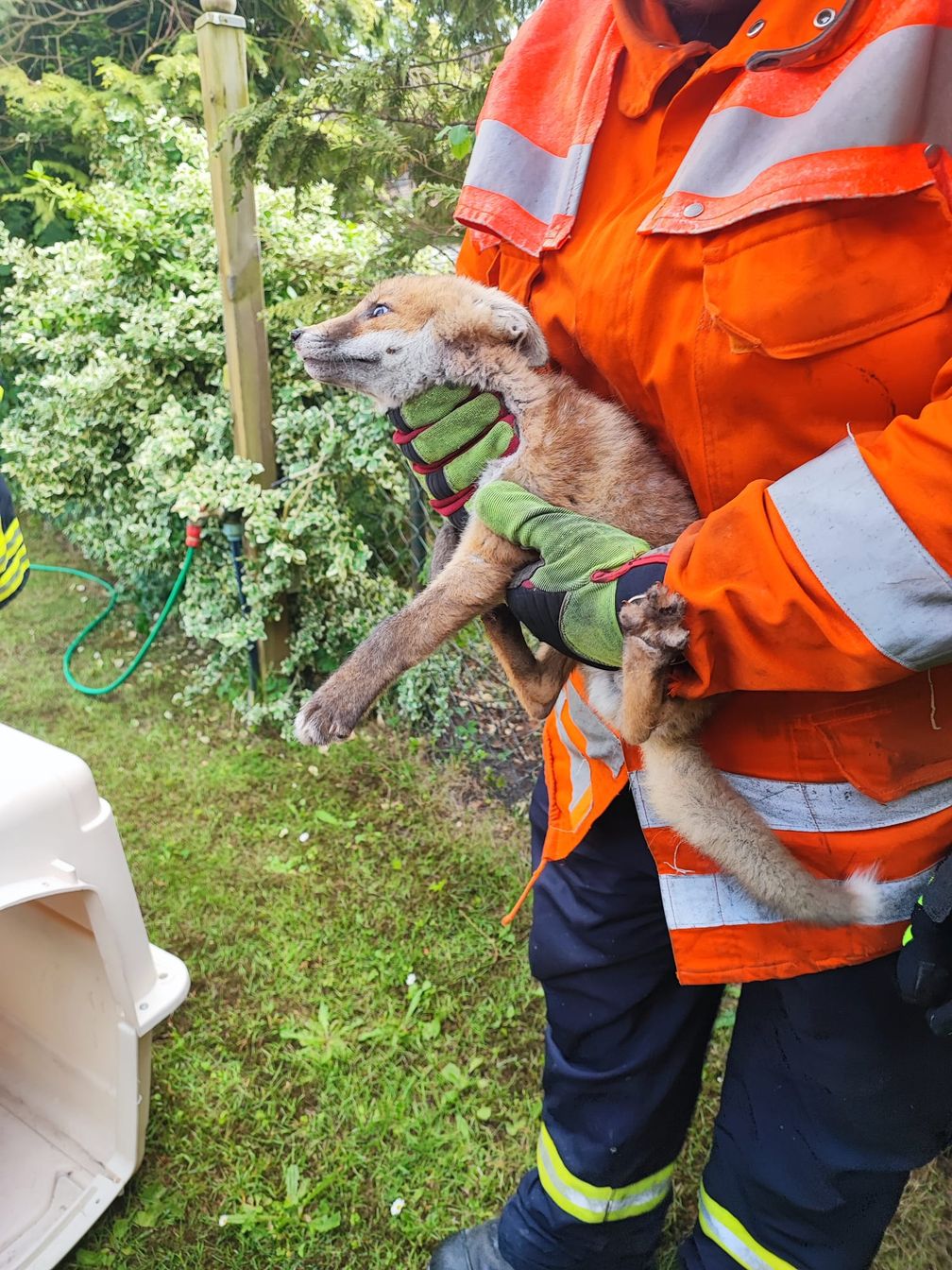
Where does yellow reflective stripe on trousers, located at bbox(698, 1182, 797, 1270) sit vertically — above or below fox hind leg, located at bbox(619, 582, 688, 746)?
below

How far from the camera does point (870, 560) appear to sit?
1.08 meters

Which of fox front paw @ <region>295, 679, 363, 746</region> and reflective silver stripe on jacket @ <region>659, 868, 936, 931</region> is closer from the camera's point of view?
reflective silver stripe on jacket @ <region>659, 868, 936, 931</region>

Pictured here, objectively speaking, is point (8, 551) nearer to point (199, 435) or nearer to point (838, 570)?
point (199, 435)

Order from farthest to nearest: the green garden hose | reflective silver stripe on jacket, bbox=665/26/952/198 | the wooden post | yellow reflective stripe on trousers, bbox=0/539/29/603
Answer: the green garden hose, the wooden post, yellow reflective stripe on trousers, bbox=0/539/29/603, reflective silver stripe on jacket, bbox=665/26/952/198

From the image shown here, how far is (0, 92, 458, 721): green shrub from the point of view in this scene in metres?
4.04

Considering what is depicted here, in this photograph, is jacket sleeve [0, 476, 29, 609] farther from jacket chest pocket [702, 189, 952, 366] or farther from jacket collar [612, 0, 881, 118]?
jacket chest pocket [702, 189, 952, 366]

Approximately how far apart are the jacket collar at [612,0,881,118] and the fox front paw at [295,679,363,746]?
129 centimetres

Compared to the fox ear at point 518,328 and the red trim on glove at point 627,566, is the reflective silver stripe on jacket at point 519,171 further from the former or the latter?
the red trim on glove at point 627,566

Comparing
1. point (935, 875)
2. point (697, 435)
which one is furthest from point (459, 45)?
point (935, 875)

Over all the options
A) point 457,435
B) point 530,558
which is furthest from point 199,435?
point 530,558

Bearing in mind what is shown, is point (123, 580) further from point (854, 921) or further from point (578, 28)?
point (854, 921)

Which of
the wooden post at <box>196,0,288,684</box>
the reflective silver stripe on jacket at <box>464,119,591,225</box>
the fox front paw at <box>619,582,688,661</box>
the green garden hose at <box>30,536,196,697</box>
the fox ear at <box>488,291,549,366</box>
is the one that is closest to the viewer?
the fox front paw at <box>619,582,688,661</box>

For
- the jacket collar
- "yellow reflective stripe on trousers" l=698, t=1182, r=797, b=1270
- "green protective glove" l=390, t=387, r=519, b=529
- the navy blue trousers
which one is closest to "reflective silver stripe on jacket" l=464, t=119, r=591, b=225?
the jacket collar

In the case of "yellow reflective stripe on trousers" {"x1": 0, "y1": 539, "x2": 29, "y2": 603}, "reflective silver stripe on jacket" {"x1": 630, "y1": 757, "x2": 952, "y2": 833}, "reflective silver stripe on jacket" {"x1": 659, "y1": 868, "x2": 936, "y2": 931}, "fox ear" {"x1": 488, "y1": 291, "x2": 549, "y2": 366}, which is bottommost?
"reflective silver stripe on jacket" {"x1": 659, "y1": 868, "x2": 936, "y2": 931}
